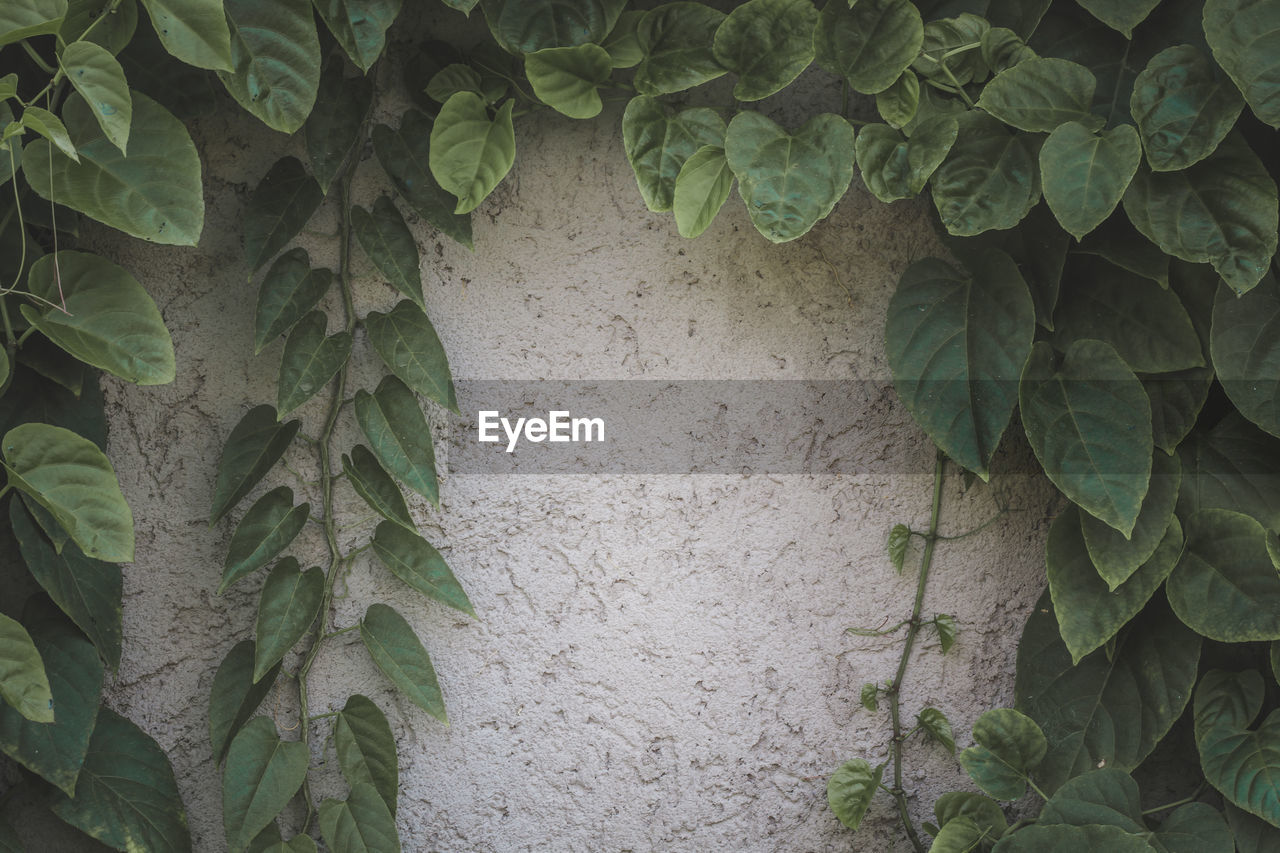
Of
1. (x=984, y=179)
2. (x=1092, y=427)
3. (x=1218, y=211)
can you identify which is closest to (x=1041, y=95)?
(x=984, y=179)

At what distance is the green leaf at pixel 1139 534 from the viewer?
102 centimetres

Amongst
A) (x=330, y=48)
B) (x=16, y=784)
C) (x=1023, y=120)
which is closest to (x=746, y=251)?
(x=1023, y=120)

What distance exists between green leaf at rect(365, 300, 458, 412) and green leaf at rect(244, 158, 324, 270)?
13cm

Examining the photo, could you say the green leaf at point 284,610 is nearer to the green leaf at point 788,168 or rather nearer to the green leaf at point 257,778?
the green leaf at point 257,778

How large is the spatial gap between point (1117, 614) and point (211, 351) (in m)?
1.03

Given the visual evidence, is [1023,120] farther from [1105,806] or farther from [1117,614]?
[1105,806]

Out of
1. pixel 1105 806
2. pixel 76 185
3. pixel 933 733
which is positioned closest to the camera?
pixel 76 185

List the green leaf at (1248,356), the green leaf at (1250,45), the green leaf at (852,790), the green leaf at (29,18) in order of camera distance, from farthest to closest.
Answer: the green leaf at (852,790), the green leaf at (1248,356), the green leaf at (1250,45), the green leaf at (29,18)

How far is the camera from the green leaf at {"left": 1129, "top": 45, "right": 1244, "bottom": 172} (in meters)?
0.95

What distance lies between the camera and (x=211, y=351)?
1.11 meters

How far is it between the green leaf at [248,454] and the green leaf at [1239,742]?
1.05 m

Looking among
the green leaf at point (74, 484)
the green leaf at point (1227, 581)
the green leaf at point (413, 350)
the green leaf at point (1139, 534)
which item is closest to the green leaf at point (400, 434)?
the green leaf at point (413, 350)

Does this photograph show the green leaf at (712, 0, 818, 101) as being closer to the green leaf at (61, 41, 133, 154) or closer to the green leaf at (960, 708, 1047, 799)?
the green leaf at (61, 41, 133, 154)

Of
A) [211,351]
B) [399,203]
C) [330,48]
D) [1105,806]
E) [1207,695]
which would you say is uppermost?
[330,48]
